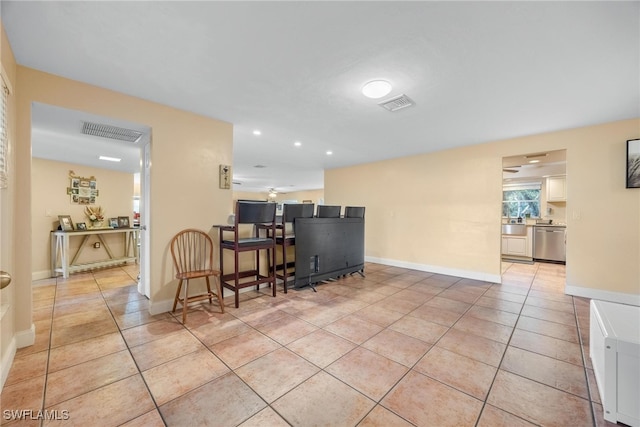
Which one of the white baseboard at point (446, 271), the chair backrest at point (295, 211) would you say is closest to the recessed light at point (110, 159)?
the chair backrest at point (295, 211)

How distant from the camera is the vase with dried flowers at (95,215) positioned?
5.13 m

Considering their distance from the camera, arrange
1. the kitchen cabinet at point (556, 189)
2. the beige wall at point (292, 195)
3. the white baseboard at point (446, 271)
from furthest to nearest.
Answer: the beige wall at point (292, 195)
the kitchen cabinet at point (556, 189)
the white baseboard at point (446, 271)

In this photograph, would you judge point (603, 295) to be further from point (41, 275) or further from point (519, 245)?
point (41, 275)

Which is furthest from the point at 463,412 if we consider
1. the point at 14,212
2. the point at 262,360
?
the point at 14,212

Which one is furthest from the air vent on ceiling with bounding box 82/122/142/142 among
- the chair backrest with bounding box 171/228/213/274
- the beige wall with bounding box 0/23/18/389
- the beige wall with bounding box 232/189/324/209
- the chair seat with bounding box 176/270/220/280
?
the beige wall with bounding box 232/189/324/209

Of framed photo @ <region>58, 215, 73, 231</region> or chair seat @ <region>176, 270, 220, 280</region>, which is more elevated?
framed photo @ <region>58, 215, 73, 231</region>

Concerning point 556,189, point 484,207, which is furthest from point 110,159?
point 556,189

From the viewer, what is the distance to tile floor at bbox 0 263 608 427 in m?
1.45

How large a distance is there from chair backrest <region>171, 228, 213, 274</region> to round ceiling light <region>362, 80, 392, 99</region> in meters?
2.59

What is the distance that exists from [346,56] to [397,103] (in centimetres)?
107

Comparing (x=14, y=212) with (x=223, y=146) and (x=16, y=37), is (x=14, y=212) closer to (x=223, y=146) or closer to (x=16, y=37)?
(x=16, y=37)

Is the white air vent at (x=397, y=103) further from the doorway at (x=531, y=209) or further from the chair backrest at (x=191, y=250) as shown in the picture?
the doorway at (x=531, y=209)

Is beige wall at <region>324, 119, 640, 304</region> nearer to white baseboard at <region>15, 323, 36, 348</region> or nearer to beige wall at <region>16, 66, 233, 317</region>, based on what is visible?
beige wall at <region>16, 66, 233, 317</region>

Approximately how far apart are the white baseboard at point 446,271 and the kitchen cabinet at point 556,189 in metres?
3.71
